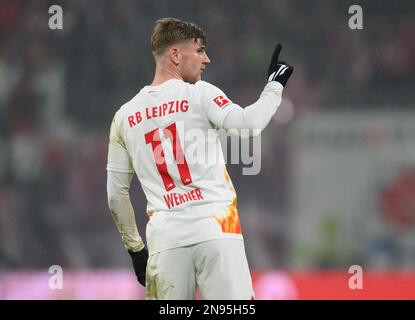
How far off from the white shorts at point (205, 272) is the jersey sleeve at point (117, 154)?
0.50 metres

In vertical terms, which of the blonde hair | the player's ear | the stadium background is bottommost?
the stadium background

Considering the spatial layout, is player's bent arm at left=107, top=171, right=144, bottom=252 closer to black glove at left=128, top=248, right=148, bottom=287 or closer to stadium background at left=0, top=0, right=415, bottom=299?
black glove at left=128, top=248, right=148, bottom=287

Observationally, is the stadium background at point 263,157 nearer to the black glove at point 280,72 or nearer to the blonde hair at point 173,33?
the blonde hair at point 173,33

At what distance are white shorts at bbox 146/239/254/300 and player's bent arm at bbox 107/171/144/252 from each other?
Answer: 448 millimetres

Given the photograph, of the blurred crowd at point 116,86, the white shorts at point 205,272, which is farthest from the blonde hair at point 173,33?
the blurred crowd at point 116,86

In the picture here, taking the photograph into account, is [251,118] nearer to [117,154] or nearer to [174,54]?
[174,54]

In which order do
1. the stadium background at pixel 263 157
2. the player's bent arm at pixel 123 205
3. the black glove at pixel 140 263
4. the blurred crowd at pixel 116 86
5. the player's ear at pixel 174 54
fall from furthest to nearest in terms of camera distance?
the blurred crowd at pixel 116 86
the stadium background at pixel 263 157
the black glove at pixel 140 263
the player's bent arm at pixel 123 205
the player's ear at pixel 174 54

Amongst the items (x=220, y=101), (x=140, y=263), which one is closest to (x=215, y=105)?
(x=220, y=101)

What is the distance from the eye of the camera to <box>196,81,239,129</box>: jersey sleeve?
12.6 feet

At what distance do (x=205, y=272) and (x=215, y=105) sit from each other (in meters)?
0.68

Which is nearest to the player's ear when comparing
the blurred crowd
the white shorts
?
the white shorts

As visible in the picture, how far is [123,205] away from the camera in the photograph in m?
4.34

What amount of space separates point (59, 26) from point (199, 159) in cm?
914

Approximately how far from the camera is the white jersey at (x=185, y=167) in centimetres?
391
